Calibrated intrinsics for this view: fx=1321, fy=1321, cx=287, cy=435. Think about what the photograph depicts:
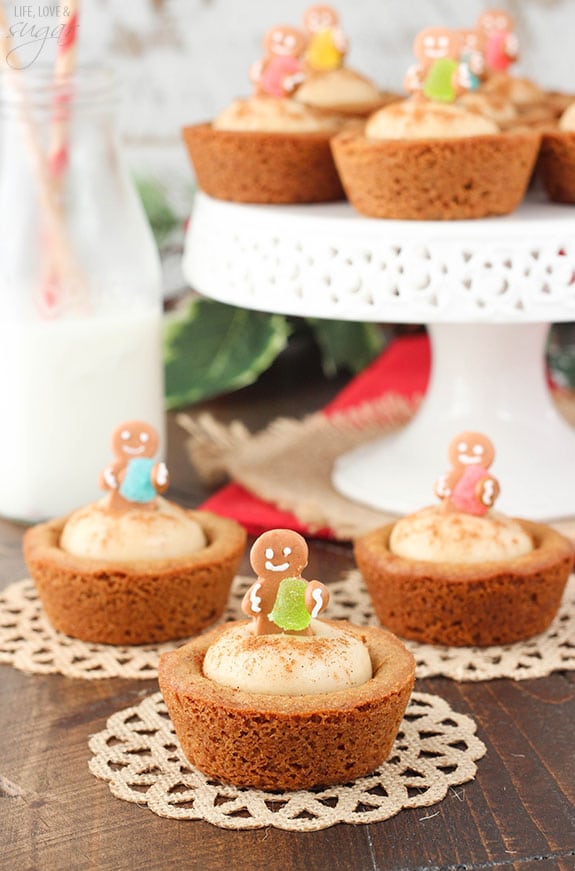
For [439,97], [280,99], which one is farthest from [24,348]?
[439,97]

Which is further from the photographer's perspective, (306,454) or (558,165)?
(306,454)

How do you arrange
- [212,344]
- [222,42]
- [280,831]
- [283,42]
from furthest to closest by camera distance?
[222,42]
[212,344]
[283,42]
[280,831]

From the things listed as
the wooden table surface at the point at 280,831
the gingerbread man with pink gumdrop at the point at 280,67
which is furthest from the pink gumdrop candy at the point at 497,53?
the wooden table surface at the point at 280,831

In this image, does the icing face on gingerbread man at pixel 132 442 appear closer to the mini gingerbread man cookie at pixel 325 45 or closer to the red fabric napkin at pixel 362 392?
the red fabric napkin at pixel 362 392

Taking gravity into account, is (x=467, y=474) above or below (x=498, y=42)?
below

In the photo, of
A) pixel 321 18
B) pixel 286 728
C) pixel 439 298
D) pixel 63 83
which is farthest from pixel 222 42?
pixel 286 728

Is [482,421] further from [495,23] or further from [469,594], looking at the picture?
[495,23]

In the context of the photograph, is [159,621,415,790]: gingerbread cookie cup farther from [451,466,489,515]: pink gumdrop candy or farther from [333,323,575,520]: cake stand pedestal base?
[333,323,575,520]: cake stand pedestal base
